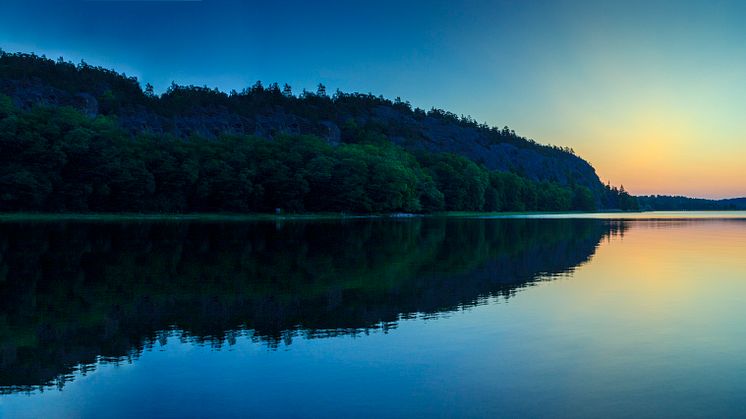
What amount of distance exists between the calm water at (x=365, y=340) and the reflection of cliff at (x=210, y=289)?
125 mm

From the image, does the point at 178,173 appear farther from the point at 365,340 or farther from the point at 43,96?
the point at 365,340

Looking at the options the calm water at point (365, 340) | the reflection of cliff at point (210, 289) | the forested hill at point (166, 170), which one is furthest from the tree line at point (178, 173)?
the calm water at point (365, 340)

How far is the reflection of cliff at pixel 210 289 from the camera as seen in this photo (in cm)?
1619

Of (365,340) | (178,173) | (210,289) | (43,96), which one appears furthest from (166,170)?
(365,340)

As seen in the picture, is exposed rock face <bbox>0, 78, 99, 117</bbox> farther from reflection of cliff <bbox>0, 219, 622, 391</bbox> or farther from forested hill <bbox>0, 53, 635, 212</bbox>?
reflection of cliff <bbox>0, 219, 622, 391</bbox>

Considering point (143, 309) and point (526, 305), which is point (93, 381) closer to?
→ point (143, 309)

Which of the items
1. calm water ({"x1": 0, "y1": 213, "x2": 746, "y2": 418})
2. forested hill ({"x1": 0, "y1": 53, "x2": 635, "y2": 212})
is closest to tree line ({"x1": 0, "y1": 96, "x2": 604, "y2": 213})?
forested hill ({"x1": 0, "y1": 53, "x2": 635, "y2": 212})

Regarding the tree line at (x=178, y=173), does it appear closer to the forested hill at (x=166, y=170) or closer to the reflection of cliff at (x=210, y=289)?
the forested hill at (x=166, y=170)

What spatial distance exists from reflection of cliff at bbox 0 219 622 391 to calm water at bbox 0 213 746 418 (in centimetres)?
13

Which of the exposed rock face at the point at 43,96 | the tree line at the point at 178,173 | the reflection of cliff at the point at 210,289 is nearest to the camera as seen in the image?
the reflection of cliff at the point at 210,289

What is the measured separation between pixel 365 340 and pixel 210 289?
10.6 m

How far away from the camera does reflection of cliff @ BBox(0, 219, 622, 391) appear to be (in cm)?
1619

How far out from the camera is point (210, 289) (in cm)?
2431

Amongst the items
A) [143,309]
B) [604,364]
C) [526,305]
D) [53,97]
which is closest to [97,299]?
[143,309]
